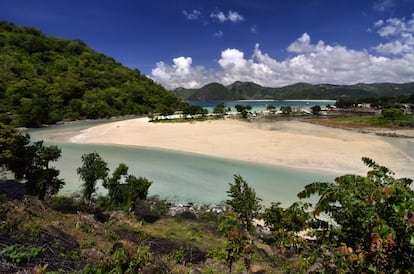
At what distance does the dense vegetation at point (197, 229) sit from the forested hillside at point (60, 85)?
2431 inches

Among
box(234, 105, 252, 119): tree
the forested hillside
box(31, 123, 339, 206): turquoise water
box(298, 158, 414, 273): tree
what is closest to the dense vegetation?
box(298, 158, 414, 273): tree

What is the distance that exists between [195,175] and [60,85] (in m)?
99.8

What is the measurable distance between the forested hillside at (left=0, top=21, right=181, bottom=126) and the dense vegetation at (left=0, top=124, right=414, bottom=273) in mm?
61753

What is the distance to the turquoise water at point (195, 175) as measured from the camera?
27.8m

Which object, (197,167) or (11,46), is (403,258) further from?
(11,46)

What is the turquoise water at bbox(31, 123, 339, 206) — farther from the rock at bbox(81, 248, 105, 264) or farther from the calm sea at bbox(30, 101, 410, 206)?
the rock at bbox(81, 248, 105, 264)

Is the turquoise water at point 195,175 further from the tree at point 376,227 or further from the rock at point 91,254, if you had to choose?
the tree at point 376,227

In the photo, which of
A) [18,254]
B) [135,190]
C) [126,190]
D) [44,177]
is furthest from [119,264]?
[44,177]

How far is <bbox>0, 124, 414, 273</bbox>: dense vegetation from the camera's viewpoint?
12.0 ft

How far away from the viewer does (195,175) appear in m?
34.3

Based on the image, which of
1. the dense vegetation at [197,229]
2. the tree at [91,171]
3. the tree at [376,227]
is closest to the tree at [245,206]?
the dense vegetation at [197,229]

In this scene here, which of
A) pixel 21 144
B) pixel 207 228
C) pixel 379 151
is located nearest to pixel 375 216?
pixel 207 228

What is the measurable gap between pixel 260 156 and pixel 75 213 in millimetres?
30239

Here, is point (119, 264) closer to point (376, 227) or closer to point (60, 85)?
point (376, 227)
